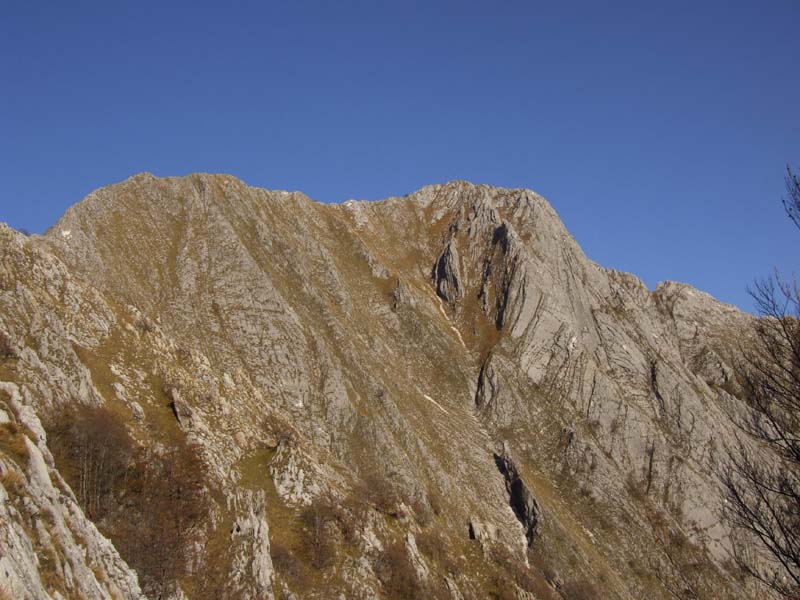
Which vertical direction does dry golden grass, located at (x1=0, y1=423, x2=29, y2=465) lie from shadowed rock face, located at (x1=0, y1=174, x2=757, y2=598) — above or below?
below

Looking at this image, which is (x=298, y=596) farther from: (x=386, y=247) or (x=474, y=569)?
(x=386, y=247)

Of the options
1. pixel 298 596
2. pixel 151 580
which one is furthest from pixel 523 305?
pixel 151 580

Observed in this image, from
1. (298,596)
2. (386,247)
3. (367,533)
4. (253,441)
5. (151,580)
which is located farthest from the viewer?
(386,247)

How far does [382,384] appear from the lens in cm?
7881

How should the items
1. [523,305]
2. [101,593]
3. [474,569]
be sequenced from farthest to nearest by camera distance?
1. [523,305]
2. [474,569]
3. [101,593]

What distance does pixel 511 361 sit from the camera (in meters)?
98.2

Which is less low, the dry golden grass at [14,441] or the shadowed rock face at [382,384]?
the shadowed rock face at [382,384]

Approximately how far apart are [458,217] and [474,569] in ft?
293

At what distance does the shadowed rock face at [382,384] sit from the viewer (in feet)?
135

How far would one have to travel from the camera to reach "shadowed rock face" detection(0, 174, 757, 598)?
1619 inches

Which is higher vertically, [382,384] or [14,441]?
[382,384]

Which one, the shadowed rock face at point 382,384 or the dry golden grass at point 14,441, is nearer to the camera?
the dry golden grass at point 14,441

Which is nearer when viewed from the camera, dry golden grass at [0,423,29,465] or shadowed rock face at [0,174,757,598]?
dry golden grass at [0,423,29,465]

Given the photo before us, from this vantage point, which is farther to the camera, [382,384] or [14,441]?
[382,384]
